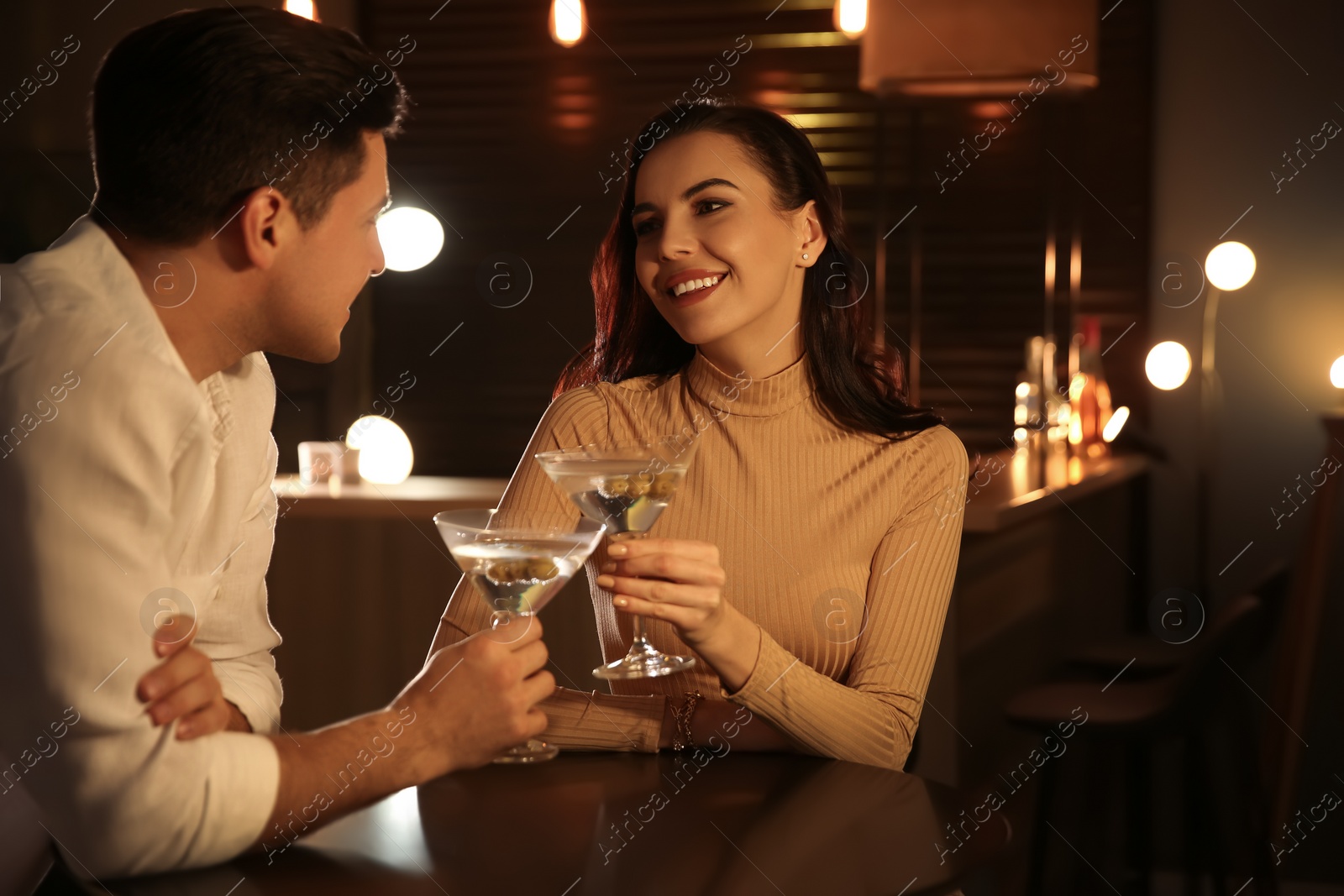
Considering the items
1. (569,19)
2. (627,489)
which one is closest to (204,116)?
(627,489)

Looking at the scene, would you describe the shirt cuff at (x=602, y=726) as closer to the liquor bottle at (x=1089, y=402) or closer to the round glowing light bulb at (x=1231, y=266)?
the liquor bottle at (x=1089, y=402)

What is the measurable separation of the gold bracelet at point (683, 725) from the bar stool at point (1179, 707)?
1.40m

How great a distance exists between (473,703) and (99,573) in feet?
1.25

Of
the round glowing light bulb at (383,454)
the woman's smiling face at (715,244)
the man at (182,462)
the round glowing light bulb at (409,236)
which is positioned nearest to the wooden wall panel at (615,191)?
the round glowing light bulb at (409,236)

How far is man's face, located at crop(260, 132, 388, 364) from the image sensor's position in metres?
1.49

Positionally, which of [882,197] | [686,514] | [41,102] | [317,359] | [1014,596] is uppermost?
[41,102]

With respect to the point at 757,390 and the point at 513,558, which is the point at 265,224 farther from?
the point at 757,390

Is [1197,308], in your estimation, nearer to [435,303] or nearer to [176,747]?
[435,303]

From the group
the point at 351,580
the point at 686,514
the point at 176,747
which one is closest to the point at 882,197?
the point at 351,580

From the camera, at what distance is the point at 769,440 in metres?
2.18

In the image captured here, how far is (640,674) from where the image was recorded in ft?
5.31

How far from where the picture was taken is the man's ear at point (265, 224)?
56.1 inches

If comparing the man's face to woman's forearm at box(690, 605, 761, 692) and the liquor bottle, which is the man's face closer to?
woman's forearm at box(690, 605, 761, 692)

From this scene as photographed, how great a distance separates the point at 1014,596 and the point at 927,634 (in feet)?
5.22
